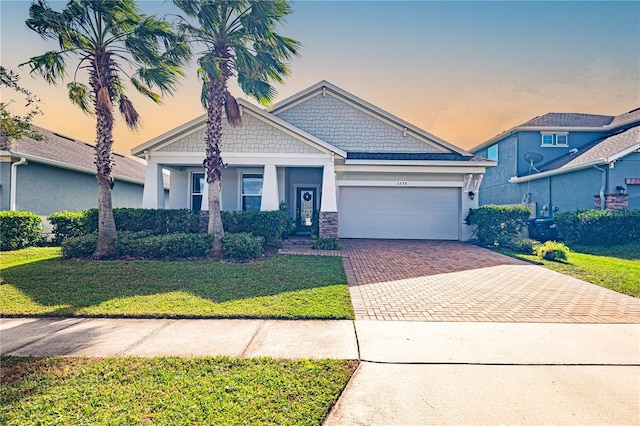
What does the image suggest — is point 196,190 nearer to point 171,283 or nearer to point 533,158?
point 171,283

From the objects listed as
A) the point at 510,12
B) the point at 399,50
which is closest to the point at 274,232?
the point at 399,50

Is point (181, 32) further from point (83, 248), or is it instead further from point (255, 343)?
point (255, 343)

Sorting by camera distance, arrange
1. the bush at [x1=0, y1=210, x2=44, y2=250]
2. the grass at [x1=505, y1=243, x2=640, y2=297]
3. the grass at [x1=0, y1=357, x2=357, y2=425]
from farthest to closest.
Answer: the bush at [x1=0, y1=210, x2=44, y2=250]
the grass at [x1=505, y1=243, x2=640, y2=297]
the grass at [x1=0, y1=357, x2=357, y2=425]

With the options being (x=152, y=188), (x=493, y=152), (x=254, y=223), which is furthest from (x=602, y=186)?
(x=152, y=188)

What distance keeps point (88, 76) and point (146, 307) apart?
826cm

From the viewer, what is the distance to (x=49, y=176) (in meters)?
14.5

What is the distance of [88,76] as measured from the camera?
384 inches

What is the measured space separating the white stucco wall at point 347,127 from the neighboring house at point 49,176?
415 inches

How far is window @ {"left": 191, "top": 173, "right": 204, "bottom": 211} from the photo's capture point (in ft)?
49.2

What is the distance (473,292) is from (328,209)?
724 centimetres

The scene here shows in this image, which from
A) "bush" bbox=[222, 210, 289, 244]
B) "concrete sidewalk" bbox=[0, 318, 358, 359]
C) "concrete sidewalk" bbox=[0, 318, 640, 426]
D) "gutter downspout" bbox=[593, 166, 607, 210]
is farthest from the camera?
"gutter downspout" bbox=[593, 166, 607, 210]

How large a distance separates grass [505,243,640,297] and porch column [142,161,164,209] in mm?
13596

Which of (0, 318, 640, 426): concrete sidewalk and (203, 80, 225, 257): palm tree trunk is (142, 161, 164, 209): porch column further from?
(0, 318, 640, 426): concrete sidewalk

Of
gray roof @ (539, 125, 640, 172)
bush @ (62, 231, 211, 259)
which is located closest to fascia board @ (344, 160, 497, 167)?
gray roof @ (539, 125, 640, 172)
